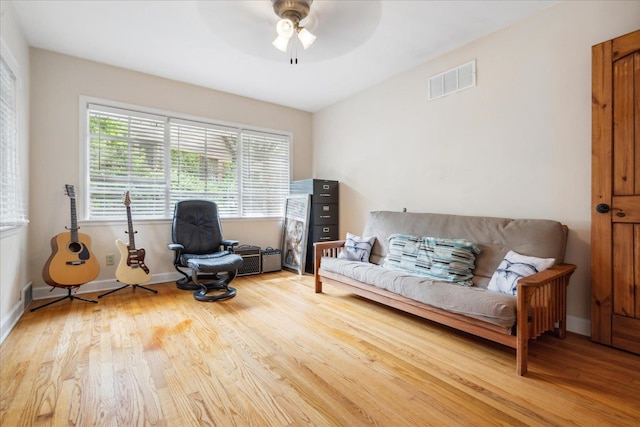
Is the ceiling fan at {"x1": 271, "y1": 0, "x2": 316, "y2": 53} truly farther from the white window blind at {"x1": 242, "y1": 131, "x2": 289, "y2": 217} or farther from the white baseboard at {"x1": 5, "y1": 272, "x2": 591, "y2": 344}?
the white baseboard at {"x1": 5, "y1": 272, "x2": 591, "y2": 344}

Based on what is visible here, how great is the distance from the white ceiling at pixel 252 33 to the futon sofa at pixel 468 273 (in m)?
1.70

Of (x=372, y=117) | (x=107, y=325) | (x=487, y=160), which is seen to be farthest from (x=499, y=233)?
(x=107, y=325)

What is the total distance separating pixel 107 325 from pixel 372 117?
361 cm

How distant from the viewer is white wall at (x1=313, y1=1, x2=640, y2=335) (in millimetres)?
2283

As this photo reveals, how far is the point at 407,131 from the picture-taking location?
3.55 metres

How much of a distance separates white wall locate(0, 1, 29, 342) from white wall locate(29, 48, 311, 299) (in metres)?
0.15

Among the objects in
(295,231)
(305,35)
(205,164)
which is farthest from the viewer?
(295,231)

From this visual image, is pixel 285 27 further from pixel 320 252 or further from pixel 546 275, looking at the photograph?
pixel 546 275

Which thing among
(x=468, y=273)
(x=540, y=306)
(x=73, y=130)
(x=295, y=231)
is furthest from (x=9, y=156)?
(x=540, y=306)

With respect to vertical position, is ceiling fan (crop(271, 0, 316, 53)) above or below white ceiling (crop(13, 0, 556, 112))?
below

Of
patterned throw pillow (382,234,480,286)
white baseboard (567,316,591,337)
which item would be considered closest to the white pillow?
patterned throw pillow (382,234,480,286)

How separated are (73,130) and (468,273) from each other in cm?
421

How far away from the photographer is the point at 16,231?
2600mm

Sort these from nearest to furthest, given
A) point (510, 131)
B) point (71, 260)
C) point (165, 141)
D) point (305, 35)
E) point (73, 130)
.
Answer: point (305, 35) → point (510, 131) → point (71, 260) → point (73, 130) → point (165, 141)
